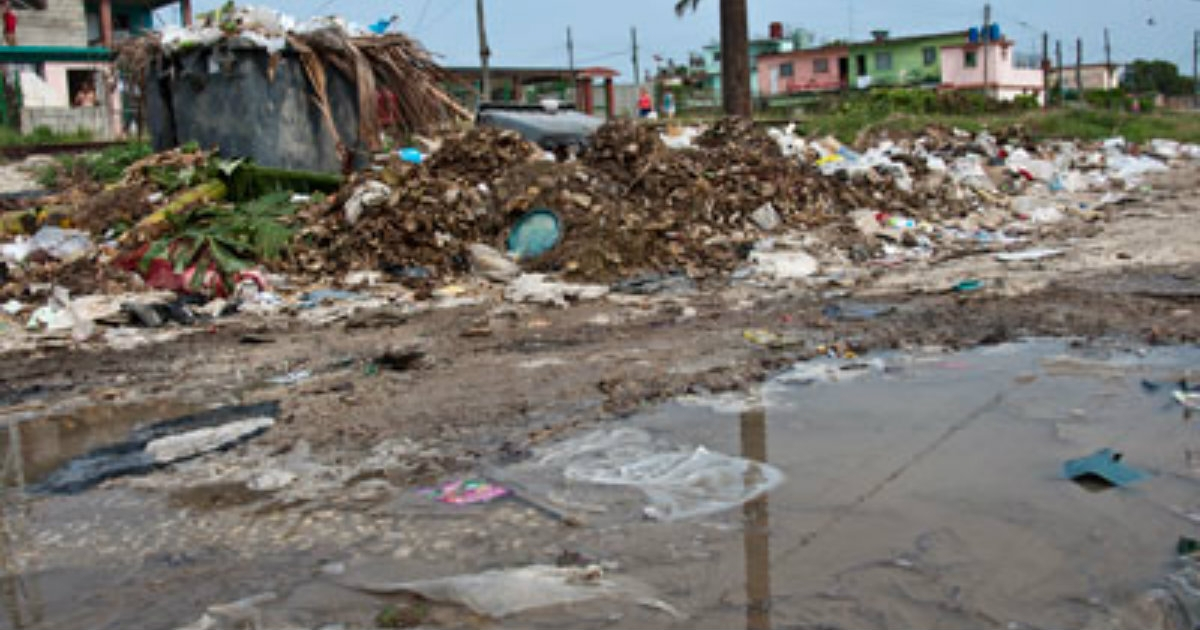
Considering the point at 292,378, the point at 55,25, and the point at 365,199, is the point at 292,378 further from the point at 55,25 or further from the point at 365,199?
the point at 55,25

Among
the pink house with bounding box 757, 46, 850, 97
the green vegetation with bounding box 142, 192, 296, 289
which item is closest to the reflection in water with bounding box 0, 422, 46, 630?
the green vegetation with bounding box 142, 192, 296, 289

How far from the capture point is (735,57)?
12016mm

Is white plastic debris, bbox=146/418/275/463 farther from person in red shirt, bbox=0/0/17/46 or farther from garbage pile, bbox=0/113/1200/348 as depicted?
person in red shirt, bbox=0/0/17/46

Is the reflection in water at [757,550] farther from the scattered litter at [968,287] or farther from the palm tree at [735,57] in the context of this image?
the palm tree at [735,57]

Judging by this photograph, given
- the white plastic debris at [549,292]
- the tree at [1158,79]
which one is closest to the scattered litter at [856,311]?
the white plastic debris at [549,292]

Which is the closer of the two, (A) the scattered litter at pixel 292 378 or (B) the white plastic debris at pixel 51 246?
(A) the scattered litter at pixel 292 378

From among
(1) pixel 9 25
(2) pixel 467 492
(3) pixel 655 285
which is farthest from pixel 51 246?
(1) pixel 9 25

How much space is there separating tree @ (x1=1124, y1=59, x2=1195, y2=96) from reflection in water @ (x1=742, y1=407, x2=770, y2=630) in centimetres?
6889

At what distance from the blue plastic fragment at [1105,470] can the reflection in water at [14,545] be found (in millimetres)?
2566

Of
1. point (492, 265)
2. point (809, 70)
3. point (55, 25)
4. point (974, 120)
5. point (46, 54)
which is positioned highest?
point (809, 70)

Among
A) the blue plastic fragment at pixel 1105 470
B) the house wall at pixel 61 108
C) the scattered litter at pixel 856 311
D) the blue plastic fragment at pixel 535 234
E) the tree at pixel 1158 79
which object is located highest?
the tree at pixel 1158 79

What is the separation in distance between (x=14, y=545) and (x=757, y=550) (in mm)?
1901

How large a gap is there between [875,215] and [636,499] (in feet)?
19.7

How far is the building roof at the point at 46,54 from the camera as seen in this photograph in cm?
2098
